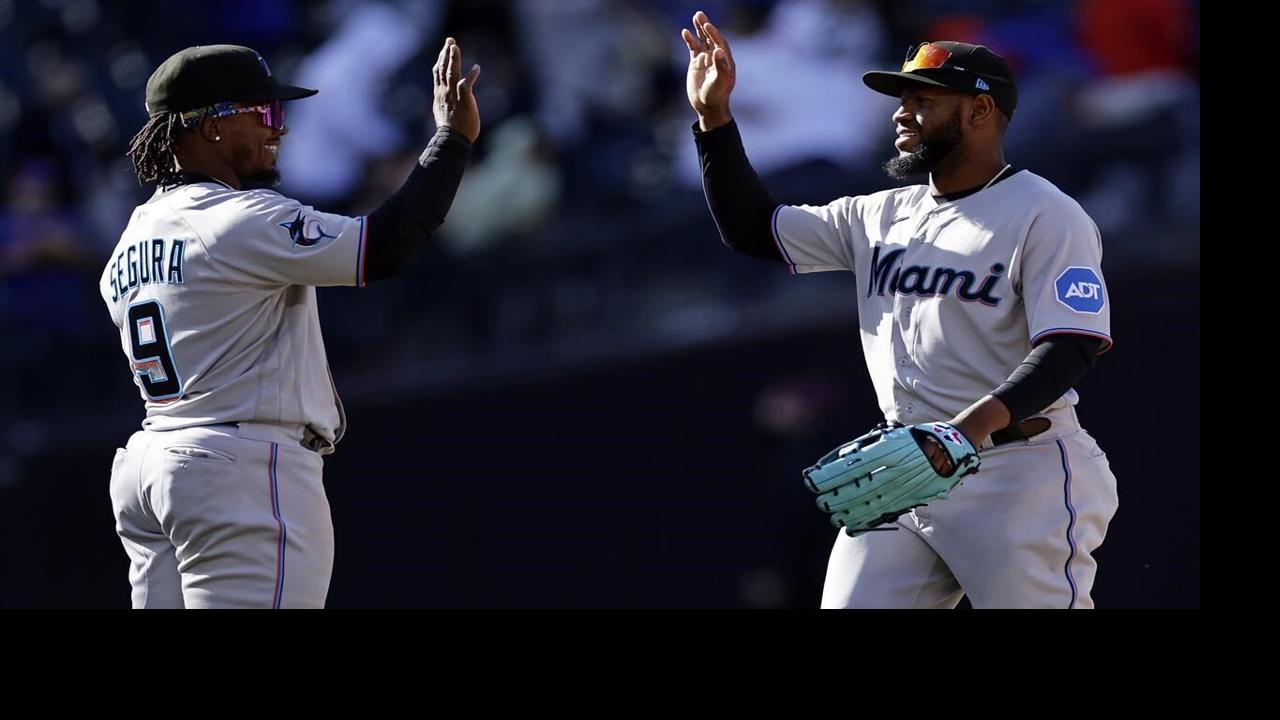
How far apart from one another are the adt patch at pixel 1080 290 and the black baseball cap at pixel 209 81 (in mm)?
1524

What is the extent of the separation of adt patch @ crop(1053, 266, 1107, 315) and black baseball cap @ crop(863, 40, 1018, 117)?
15.9 inches

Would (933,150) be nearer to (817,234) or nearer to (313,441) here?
(817,234)

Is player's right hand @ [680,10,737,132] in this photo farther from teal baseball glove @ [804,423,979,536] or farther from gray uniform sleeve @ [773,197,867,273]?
teal baseball glove @ [804,423,979,536]

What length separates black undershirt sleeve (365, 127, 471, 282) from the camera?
3.30 m

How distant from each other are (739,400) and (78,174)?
138 inches

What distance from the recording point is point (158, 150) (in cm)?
348

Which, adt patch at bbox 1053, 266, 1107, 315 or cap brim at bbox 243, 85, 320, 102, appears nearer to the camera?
adt patch at bbox 1053, 266, 1107, 315

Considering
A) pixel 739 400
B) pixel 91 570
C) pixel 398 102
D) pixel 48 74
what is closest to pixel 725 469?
pixel 739 400

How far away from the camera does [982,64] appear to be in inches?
138

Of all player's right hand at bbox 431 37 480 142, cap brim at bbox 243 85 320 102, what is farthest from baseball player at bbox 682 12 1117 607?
cap brim at bbox 243 85 320 102

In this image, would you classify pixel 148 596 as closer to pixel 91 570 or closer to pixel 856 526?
pixel 856 526

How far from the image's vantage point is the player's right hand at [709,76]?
145 inches

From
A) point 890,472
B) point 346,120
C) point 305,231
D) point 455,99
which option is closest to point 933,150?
point 890,472

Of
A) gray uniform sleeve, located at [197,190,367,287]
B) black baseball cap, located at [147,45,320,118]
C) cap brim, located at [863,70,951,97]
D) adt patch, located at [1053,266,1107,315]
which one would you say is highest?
black baseball cap, located at [147,45,320,118]
